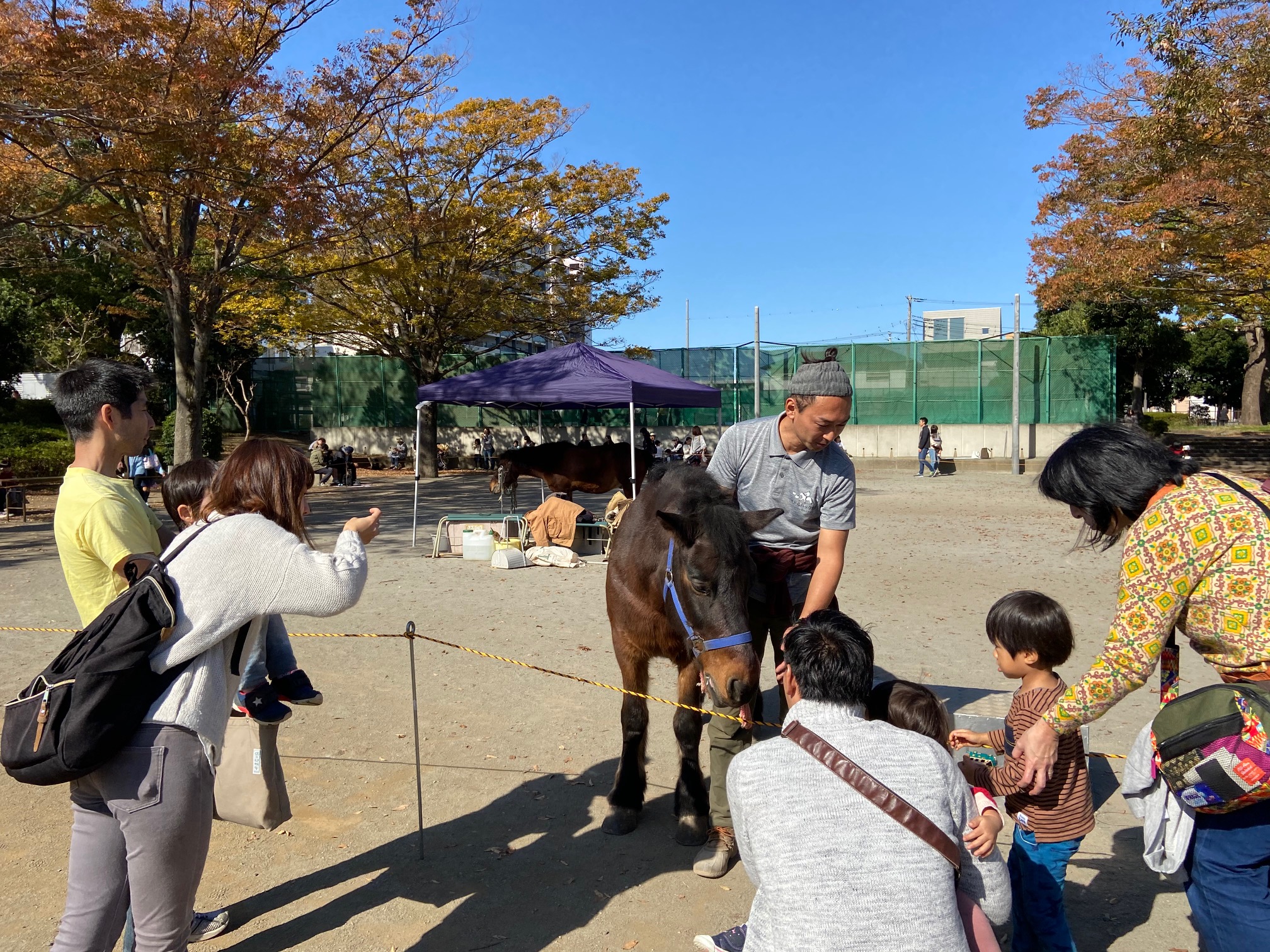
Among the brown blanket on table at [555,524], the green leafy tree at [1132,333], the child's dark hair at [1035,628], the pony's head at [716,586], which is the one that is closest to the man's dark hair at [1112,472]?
the child's dark hair at [1035,628]

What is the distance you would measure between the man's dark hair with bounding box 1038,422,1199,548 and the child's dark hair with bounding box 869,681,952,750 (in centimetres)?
65

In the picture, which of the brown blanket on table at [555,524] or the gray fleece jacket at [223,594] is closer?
the gray fleece jacket at [223,594]

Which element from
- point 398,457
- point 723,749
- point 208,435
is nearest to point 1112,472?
point 723,749

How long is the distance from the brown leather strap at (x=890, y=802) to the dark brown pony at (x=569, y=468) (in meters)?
11.1

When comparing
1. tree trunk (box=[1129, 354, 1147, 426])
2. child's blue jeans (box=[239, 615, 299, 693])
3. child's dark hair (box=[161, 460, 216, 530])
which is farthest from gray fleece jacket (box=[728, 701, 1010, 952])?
tree trunk (box=[1129, 354, 1147, 426])

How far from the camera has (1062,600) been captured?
26.2 ft

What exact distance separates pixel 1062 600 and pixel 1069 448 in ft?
21.5

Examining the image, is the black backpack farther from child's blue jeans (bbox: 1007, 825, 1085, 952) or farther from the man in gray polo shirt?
child's blue jeans (bbox: 1007, 825, 1085, 952)

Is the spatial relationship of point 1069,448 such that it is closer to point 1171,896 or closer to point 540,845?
point 1171,896

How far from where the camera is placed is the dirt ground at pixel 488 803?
119 inches

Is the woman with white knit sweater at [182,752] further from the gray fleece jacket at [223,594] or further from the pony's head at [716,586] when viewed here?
the pony's head at [716,586]

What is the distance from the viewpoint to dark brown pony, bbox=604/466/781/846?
296cm

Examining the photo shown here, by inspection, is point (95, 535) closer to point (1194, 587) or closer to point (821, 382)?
point (821, 382)

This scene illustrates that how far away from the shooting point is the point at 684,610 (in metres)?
3.12
